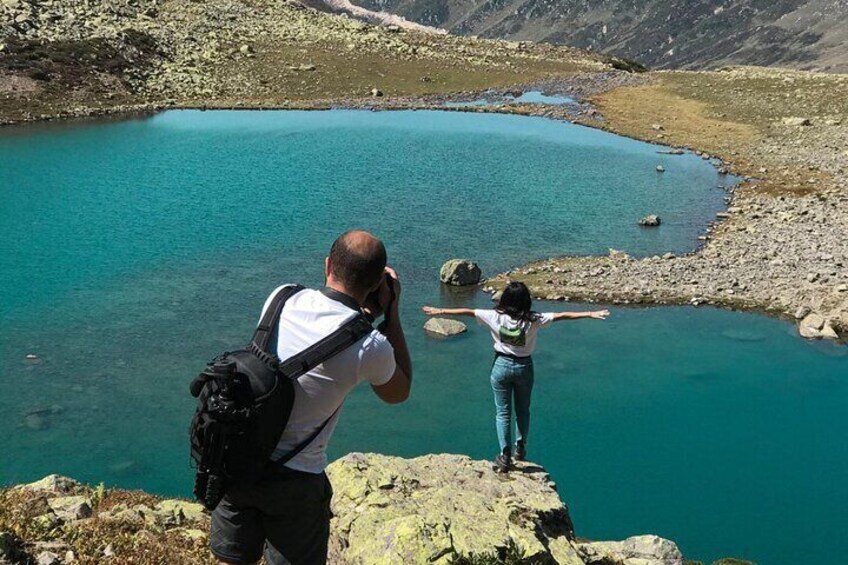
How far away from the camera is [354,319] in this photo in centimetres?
578

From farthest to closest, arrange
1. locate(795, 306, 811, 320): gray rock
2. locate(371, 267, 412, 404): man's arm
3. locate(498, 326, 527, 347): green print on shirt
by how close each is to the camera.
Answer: locate(795, 306, 811, 320): gray rock, locate(498, 326, 527, 347): green print on shirt, locate(371, 267, 412, 404): man's arm

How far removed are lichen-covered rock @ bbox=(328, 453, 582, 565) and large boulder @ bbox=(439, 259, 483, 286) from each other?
18.6 m

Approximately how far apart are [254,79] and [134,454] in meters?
72.0

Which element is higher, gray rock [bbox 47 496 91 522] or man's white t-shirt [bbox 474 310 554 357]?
man's white t-shirt [bbox 474 310 554 357]

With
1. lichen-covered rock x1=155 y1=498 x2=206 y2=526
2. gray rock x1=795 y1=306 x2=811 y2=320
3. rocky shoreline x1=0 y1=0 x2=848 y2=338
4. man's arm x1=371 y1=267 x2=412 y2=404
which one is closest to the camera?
man's arm x1=371 y1=267 x2=412 y2=404

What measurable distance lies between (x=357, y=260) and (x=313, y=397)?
1.09m

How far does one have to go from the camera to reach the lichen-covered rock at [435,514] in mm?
8242

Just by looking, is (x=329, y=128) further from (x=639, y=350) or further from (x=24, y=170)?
(x=639, y=350)

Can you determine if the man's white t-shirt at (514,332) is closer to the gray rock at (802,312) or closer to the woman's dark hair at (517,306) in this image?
the woman's dark hair at (517,306)

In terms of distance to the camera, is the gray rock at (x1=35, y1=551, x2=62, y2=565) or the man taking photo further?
the gray rock at (x1=35, y1=551, x2=62, y2=565)

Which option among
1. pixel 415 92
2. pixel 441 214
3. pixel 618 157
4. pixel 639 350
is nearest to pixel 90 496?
pixel 639 350

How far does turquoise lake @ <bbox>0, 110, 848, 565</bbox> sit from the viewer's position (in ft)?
59.8

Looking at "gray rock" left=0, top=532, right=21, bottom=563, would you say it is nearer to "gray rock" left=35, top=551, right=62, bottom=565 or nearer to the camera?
"gray rock" left=35, top=551, right=62, bottom=565

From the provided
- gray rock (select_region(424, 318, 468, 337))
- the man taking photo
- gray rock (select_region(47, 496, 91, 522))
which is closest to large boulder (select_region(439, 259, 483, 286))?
gray rock (select_region(424, 318, 468, 337))
